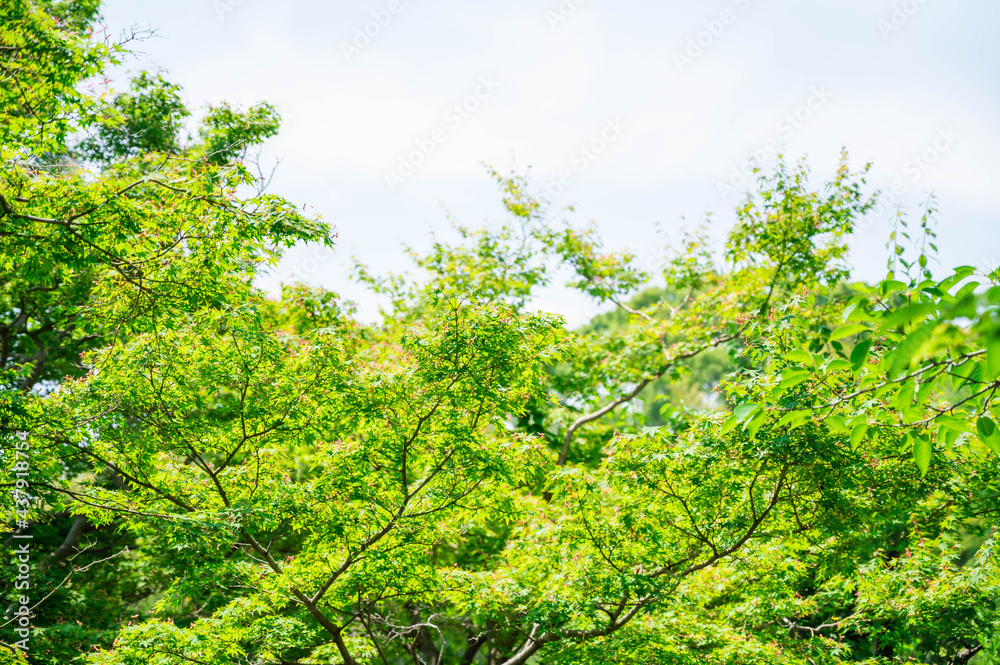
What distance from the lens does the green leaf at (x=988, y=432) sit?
2311mm

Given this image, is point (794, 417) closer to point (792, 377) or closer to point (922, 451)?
point (792, 377)

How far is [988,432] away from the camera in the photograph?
2.32m

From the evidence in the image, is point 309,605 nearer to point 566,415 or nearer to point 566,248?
point 566,415

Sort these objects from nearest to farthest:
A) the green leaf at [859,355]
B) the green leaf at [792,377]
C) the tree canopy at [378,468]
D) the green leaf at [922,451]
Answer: the green leaf at [859,355], the green leaf at [792,377], the green leaf at [922,451], the tree canopy at [378,468]

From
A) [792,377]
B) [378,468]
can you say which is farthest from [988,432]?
[378,468]

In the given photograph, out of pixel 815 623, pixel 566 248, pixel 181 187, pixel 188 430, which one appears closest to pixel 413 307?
pixel 566 248

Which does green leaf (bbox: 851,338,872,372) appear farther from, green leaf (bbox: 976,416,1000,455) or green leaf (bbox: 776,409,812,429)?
green leaf (bbox: 976,416,1000,455)

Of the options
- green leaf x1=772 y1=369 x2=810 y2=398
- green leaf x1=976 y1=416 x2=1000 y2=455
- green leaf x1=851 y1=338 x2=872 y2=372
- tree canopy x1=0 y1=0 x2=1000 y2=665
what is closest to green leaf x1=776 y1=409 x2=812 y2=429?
green leaf x1=772 y1=369 x2=810 y2=398

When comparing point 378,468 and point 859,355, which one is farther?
point 378,468

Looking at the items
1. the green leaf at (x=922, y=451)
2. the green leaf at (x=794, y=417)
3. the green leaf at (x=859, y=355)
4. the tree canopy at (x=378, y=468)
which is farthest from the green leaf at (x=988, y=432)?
the tree canopy at (x=378, y=468)

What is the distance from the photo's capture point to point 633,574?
20.7 ft

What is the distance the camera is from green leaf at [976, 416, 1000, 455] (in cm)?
231

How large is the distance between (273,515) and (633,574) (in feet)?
12.2

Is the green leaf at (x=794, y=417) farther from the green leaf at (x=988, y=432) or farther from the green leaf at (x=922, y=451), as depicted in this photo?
the green leaf at (x=988, y=432)
